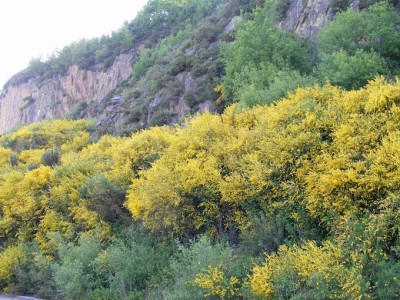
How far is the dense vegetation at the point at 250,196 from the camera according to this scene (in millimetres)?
12094

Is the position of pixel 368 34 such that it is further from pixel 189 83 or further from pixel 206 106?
pixel 189 83

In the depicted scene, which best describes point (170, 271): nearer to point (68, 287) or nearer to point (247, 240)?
point (247, 240)

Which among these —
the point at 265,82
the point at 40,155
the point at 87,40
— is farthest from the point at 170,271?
the point at 87,40

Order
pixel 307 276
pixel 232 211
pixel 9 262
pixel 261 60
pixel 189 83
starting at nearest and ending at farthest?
1. pixel 307 276
2. pixel 232 211
3. pixel 9 262
4. pixel 261 60
5. pixel 189 83

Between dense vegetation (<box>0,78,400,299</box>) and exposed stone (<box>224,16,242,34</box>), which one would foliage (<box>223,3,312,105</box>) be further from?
exposed stone (<box>224,16,242,34</box>)

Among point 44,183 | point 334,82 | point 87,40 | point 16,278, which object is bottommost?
point 16,278

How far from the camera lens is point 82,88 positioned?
204 ft

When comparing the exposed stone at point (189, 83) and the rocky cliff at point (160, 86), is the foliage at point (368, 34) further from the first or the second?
the exposed stone at point (189, 83)

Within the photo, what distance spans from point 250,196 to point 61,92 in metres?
54.3

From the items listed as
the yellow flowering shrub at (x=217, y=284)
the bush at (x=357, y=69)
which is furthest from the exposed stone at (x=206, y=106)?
the yellow flowering shrub at (x=217, y=284)

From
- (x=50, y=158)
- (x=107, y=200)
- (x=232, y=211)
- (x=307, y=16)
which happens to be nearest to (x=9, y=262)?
(x=107, y=200)

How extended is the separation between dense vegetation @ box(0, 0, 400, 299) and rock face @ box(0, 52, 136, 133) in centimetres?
2990

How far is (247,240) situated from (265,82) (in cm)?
1178

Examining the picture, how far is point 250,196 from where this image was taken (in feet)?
52.4
